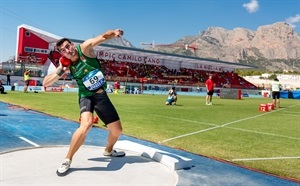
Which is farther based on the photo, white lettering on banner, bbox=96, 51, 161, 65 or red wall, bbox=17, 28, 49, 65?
white lettering on banner, bbox=96, 51, 161, 65

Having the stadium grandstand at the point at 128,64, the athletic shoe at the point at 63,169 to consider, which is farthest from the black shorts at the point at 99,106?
the stadium grandstand at the point at 128,64

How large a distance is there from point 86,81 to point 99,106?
45cm

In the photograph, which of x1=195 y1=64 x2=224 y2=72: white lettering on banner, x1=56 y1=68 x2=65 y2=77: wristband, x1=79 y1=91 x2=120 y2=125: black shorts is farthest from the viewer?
x1=195 y1=64 x2=224 y2=72: white lettering on banner

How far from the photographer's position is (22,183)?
3689 mm

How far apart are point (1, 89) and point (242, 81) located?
67590 millimetres

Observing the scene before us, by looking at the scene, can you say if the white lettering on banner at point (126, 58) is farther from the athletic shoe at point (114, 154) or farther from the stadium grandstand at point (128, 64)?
the athletic shoe at point (114, 154)

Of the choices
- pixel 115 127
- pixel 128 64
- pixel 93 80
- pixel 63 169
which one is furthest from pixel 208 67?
pixel 63 169

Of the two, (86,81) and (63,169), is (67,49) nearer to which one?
(86,81)

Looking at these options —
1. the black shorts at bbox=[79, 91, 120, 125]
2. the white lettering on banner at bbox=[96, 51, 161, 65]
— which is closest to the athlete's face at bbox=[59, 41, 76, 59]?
the black shorts at bbox=[79, 91, 120, 125]

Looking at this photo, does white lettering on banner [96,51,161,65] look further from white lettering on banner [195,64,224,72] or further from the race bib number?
the race bib number

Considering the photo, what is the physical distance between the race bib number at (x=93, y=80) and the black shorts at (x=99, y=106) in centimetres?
16

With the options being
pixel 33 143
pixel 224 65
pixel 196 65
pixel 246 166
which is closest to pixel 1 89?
pixel 33 143

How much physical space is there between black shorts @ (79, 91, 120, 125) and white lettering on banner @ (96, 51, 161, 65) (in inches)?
2194

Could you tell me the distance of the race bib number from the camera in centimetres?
458
